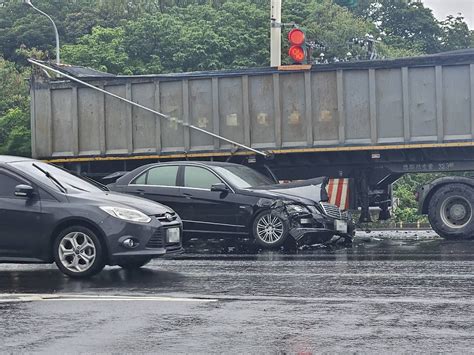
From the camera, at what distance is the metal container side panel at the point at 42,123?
18.8 metres

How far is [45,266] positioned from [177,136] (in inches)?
245

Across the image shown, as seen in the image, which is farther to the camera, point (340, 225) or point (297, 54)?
point (297, 54)

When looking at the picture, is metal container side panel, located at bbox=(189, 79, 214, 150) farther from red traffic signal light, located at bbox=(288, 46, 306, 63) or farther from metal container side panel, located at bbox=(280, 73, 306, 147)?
red traffic signal light, located at bbox=(288, 46, 306, 63)

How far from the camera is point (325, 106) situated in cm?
1714

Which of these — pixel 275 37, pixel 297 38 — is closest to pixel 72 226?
pixel 297 38

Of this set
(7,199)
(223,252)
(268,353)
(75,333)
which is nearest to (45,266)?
(7,199)

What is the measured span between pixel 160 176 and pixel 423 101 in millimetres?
4688

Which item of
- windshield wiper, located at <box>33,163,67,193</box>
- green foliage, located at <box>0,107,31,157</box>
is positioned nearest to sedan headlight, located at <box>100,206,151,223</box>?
windshield wiper, located at <box>33,163,67,193</box>

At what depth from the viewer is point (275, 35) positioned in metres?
21.6

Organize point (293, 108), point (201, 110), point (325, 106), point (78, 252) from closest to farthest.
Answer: point (78, 252)
point (325, 106)
point (293, 108)
point (201, 110)

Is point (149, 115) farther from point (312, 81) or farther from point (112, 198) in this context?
point (112, 198)

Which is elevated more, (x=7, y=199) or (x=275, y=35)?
(x=275, y=35)

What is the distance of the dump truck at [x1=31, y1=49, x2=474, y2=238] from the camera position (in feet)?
54.3

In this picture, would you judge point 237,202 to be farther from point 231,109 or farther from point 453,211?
point 453,211
